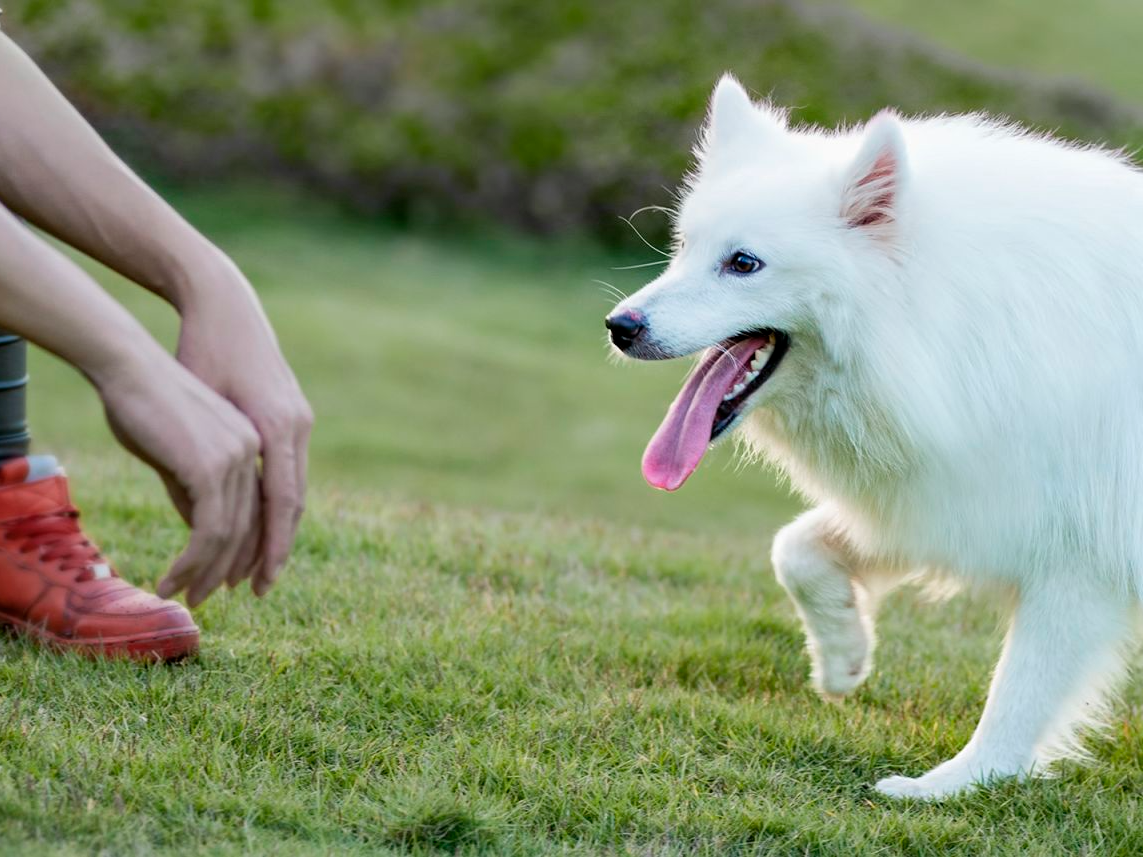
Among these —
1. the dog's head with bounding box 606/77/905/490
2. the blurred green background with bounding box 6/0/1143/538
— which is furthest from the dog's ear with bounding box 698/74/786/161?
the blurred green background with bounding box 6/0/1143/538

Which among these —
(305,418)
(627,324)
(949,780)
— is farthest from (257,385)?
(949,780)

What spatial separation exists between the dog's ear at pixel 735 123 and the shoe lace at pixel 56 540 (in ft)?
6.11

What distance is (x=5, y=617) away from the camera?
3.34 metres

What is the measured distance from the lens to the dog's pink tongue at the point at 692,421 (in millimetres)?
3080

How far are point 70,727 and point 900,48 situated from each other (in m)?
16.3

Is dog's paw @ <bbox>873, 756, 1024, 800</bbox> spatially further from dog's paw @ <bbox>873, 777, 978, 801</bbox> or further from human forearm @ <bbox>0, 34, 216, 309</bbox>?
human forearm @ <bbox>0, 34, 216, 309</bbox>

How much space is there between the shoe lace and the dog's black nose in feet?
4.70

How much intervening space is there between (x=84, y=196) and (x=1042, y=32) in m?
18.5

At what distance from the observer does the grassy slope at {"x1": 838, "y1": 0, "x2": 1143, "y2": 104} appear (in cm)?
1706

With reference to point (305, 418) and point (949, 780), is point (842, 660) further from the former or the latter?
point (305, 418)

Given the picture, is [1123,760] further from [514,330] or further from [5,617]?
[514,330]

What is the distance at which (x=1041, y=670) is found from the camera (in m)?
Answer: 3.06

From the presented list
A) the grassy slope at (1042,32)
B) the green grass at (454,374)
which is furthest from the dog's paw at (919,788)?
the grassy slope at (1042,32)

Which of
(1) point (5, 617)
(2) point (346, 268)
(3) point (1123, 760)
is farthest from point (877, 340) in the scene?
(2) point (346, 268)
